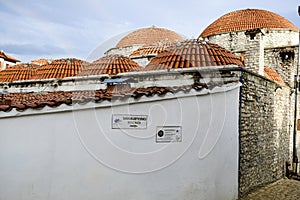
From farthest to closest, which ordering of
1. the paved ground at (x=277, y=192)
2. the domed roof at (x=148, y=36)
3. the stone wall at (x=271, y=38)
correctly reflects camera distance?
the domed roof at (x=148, y=36), the stone wall at (x=271, y=38), the paved ground at (x=277, y=192)

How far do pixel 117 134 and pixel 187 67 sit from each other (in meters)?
3.74

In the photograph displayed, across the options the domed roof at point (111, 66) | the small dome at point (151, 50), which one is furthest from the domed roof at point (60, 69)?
Answer: the small dome at point (151, 50)

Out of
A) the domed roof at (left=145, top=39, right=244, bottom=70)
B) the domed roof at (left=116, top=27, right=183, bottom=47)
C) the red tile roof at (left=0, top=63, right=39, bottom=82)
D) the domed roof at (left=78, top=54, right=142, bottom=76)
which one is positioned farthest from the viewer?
the domed roof at (left=116, top=27, right=183, bottom=47)

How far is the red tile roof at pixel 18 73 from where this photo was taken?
1384cm

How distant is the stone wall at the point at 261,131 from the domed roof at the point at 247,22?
7266 millimetres

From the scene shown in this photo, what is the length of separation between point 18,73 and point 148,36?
8.39m

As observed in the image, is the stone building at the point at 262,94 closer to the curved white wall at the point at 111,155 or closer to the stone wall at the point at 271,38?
the stone wall at the point at 271,38

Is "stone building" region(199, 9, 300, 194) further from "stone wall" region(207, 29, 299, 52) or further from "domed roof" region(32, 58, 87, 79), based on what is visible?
"domed roof" region(32, 58, 87, 79)

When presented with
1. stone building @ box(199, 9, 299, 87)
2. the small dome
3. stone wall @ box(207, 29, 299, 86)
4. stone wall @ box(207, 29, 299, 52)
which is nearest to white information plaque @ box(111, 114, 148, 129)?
stone building @ box(199, 9, 299, 87)

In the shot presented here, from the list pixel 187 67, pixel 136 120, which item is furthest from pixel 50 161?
pixel 187 67

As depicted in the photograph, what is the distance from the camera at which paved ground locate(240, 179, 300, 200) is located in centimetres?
788

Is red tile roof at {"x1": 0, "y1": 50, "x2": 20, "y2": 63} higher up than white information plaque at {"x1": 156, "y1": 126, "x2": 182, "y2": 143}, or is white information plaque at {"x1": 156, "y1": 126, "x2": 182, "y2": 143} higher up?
red tile roof at {"x1": 0, "y1": 50, "x2": 20, "y2": 63}

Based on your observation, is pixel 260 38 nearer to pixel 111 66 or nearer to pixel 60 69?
pixel 111 66

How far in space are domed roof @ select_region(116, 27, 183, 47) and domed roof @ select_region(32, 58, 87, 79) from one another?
6.68 meters
